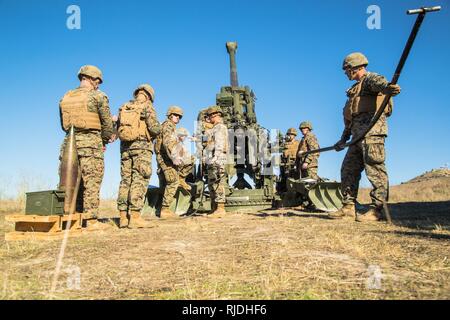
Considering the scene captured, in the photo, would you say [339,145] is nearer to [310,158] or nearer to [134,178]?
[134,178]

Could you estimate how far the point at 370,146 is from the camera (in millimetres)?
5078

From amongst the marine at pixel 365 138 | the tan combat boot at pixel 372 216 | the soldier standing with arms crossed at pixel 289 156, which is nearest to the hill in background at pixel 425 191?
the soldier standing with arms crossed at pixel 289 156

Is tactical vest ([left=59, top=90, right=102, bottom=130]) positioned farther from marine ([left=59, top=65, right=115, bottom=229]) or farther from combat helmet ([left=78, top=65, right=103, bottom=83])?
combat helmet ([left=78, top=65, right=103, bottom=83])

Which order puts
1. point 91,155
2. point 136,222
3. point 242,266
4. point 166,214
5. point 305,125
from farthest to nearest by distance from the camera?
point 305,125 < point 166,214 < point 136,222 < point 91,155 < point 242,266

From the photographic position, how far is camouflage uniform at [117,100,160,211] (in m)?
5.45

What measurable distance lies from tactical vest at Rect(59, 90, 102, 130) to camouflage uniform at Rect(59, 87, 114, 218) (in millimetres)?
42

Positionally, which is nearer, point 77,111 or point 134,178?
point 77,111

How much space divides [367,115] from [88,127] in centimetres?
413

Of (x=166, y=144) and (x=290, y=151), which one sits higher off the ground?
(x=290, y=151)

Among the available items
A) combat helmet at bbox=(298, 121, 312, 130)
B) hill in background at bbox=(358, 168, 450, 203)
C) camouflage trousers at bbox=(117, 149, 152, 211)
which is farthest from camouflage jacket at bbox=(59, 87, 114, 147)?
hill in background at bbox=(358, 168, 450, 203)

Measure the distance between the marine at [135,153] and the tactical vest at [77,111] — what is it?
669 mm

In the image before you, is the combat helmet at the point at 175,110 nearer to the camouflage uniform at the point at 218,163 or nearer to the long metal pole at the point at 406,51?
the camouflage uniform at the point at 218,163

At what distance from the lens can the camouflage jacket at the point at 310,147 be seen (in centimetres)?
991

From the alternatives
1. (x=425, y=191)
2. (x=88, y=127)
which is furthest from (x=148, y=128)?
(x=425, y=191)
